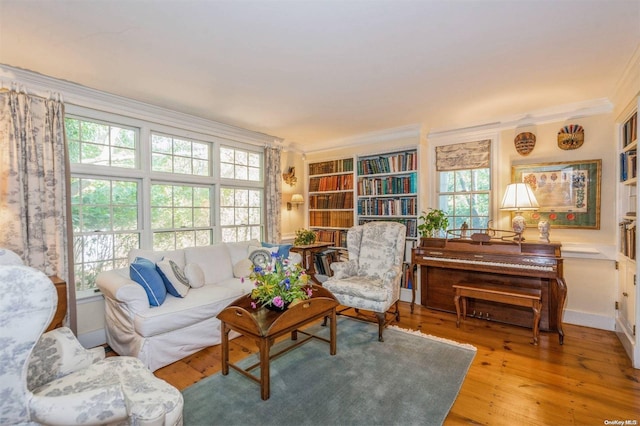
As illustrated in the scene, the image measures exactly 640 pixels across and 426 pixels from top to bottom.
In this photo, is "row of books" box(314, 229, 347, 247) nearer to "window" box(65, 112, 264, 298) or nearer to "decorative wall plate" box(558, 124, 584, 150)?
"window" box(65, 112, 264, 298)

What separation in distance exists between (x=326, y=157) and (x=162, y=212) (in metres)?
2.71

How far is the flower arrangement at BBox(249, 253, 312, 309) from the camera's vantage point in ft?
7.73

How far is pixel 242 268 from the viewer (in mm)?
3713

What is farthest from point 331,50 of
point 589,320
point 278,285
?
point 589,320

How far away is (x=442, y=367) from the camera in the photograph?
248 centimetres

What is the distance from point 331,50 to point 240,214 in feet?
9.39

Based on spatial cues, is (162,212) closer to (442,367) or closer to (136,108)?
(136,108)

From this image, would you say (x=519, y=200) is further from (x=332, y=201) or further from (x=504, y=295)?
(x=332, y=201)

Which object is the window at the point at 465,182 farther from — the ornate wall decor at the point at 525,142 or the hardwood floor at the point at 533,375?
the hardwood floor at the point at 533,375

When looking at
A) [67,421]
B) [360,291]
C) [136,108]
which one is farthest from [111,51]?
[360,291]

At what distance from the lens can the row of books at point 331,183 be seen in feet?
16.3

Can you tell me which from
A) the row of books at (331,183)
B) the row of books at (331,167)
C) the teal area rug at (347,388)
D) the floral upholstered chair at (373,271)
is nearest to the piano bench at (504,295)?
the teal area rug at (347,388)

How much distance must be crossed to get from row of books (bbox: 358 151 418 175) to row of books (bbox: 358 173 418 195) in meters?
0.12

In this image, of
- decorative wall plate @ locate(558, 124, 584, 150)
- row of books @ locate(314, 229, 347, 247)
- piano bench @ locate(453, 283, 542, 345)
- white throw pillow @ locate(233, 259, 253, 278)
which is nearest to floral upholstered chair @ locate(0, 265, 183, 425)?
white throw pillow @ locate(233, 259, 253, 278)
